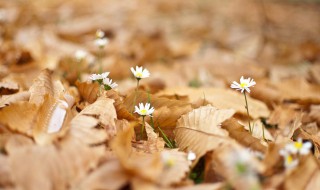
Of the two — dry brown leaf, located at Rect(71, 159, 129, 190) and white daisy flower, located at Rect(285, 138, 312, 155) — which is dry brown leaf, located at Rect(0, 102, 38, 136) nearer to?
dry brown leaf, located at Rect(71, 159, 129, 190)

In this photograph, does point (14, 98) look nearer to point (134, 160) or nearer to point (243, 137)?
point (134, 160)

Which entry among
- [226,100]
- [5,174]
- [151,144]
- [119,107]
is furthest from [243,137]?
[5,174]

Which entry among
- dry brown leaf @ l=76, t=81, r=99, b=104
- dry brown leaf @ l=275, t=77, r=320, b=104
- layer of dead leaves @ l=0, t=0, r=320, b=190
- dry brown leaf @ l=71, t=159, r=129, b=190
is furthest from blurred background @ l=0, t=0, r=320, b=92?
dry brown leaf @ l=71, t=159, r=129, b=190

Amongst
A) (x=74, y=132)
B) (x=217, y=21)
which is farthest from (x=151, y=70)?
(x=217, y=21)

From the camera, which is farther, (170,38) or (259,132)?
(170,38)

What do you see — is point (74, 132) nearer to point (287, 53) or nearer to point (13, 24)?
point (13, 24)

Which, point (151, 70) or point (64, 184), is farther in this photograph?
point (151, 70)

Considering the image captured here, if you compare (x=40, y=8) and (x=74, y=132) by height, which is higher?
(x=40, y=8)
